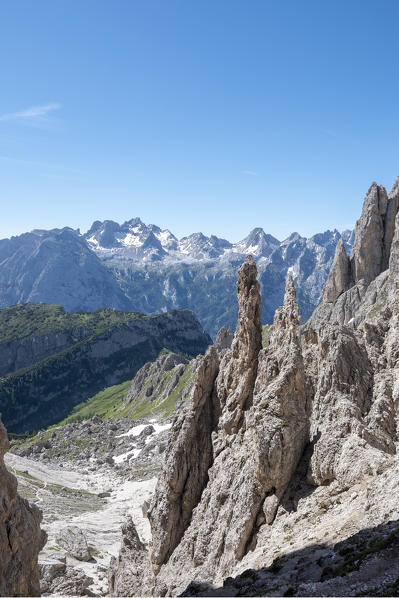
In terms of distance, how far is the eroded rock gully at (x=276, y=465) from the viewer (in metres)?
26.2

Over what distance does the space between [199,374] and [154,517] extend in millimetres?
13853

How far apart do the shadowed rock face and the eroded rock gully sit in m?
10.4

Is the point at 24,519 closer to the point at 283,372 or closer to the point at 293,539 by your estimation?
the point at 293,539

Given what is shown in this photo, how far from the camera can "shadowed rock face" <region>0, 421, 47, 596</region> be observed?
30406mm

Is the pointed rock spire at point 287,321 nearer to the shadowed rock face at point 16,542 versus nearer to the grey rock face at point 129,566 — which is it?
the shadowed rock face at point 16,542

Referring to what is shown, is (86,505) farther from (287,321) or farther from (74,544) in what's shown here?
(287,321)

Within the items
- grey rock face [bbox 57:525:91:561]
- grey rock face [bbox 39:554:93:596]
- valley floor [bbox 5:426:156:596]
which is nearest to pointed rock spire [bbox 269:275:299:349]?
valley floor [bbox 5:426:156:596]

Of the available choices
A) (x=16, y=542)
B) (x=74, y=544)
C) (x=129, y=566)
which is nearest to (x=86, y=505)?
(x=74, y=544)

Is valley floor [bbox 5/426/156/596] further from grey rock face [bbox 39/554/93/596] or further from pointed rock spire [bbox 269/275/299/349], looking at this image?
pointed rock spire [bbox 269/275/299/349]

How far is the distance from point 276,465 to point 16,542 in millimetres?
17457

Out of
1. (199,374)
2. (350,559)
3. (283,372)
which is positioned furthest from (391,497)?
(199,374)

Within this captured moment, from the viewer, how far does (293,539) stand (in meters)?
28.8

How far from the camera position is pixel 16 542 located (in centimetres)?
3169

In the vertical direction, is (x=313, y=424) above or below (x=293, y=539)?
above
